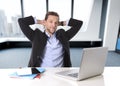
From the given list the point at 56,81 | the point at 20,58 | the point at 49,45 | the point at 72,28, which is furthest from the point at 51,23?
the point at 20,58

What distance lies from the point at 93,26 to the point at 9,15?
3207 millimetres

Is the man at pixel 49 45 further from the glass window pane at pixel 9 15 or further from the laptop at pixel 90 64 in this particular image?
the glass window pane at pixel 9 15

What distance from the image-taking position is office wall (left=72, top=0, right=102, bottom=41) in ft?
17.0

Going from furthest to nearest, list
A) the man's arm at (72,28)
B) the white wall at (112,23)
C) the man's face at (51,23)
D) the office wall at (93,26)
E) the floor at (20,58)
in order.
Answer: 1. the office wall at (93,26)
2. the white wall at (112,23)
3. the floor at (20,58)
4. the man's arm at (72,28)
5. the man's face at (51,23)

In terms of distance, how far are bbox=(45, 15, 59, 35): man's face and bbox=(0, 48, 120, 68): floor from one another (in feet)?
7.27

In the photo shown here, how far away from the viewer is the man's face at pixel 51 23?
151cm

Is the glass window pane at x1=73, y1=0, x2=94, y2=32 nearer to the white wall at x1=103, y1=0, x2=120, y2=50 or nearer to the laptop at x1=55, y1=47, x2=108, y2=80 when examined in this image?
the white wall at x1=103, y1=0, x2=120, y2=50

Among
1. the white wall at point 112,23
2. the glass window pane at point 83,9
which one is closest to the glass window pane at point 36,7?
the glass window pane at point 83,9

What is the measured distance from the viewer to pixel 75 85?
1.09 metres

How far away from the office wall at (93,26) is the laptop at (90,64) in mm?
4164

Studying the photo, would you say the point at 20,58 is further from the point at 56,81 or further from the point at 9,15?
the point at 56,81

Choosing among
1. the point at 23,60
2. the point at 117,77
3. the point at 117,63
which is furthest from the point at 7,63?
the point at 117,77

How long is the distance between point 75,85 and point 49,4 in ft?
15.0

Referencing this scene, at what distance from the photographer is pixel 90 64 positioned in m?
1.12
